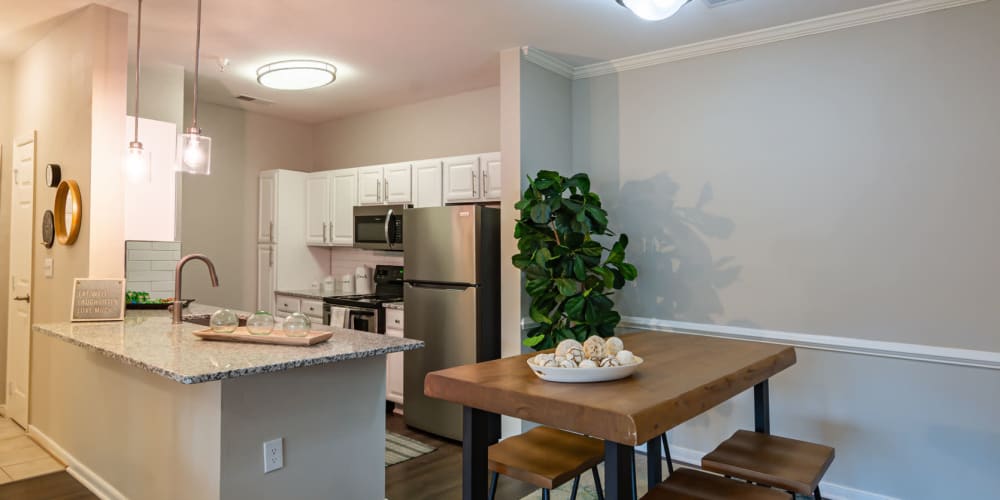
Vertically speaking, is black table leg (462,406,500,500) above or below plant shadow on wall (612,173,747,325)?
below

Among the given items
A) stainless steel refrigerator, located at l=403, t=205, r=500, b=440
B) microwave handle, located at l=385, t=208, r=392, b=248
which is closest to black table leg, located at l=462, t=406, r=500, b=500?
stainless steel refrigerator, located at l=403, t=205, r=500, b=440

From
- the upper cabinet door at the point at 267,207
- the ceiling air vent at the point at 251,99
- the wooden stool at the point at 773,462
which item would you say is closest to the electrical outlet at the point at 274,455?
the wooden stool at the point at 773,462

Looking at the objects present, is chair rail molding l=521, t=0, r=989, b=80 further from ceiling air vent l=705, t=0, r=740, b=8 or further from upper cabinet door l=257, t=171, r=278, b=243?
upper cabinet door l=257, t=171, r=278, b=243

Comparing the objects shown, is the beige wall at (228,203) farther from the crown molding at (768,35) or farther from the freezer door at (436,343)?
the crown molding at (768,35)

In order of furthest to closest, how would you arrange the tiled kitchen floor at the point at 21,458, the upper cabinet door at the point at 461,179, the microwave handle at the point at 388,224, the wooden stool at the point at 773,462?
1. the microwave handle at the point at 388,224
2. the upper cabinet door at the point at 461,179
3. the tiled kitchen floor at the point at 21,458
4. the wooden stool at the point at 773,462

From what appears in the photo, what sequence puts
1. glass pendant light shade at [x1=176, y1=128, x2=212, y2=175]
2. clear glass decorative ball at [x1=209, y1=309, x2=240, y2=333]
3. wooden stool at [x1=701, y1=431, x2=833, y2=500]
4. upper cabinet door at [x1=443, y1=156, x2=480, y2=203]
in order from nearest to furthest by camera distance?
wooden stool at [x1=701, y1=431, x2=833, y2=500], clear glass decorative ball at [x1=209, y1=309, x2=240, y2=333], glass pendant light shade at [x1=176, y1=128, x2=212, y2=175], upper cabinet door at [x1=443, y1=156, x2=480, y2=203]

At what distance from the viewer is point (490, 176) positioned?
14.0ft

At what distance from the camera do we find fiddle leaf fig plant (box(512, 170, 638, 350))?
3.41 meters

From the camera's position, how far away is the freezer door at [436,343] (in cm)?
392

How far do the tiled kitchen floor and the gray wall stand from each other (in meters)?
3.55

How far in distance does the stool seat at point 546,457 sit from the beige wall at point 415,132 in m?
2.89

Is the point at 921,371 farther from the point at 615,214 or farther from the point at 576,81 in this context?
the point at 576,81

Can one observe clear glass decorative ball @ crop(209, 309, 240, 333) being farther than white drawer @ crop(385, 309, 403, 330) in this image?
No

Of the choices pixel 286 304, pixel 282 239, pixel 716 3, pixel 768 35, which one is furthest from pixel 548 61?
pixel 286 304
